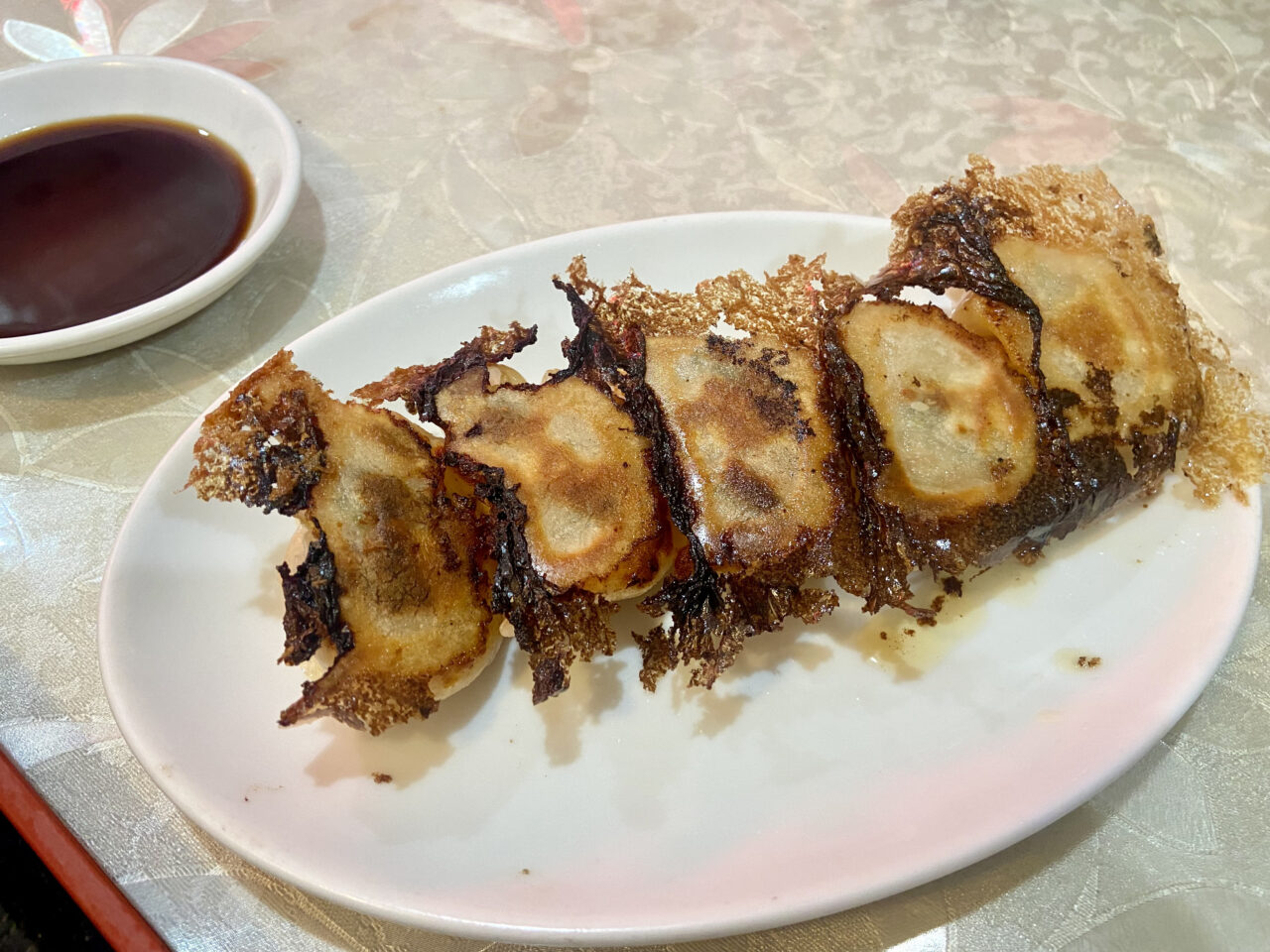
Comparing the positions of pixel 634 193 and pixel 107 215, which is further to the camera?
pixel 634 193

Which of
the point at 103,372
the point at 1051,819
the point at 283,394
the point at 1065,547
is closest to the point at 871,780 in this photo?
the point at 1051,819

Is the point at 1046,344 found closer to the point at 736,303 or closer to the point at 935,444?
the point at 935,444

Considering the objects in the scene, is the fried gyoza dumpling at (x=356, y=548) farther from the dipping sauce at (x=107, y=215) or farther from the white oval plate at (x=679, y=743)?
the dipping sauce at (x=107, y=215)

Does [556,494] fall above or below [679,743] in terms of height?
above

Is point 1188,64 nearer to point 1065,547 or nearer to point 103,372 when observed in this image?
point 1065,547

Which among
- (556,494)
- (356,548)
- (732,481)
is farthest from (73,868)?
(732,481)

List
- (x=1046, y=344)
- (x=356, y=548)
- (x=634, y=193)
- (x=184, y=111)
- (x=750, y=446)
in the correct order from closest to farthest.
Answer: (x=356, y=548)
(x=750, y=446)
(x=1046, y=344)
(x=184, y=111)
(x=634, y=193)
